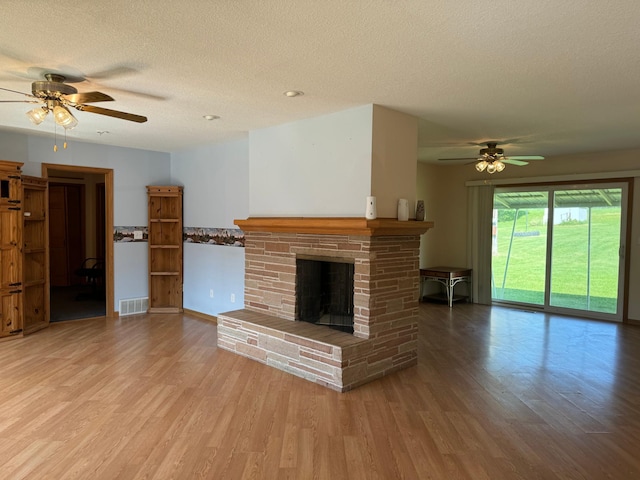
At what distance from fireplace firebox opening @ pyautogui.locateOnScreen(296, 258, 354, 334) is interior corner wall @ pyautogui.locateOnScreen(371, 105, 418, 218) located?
798mm

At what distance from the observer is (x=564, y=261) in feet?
21.5

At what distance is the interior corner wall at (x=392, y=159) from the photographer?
12.2 feet

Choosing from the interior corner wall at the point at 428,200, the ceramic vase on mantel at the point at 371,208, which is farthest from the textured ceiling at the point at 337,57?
the interior corner wall at the point at 428,200

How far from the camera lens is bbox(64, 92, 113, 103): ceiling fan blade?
2.84 meters

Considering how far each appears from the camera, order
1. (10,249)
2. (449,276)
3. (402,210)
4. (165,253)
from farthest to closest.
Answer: (449,276)
(165,253)
(10,249)
(402,210)

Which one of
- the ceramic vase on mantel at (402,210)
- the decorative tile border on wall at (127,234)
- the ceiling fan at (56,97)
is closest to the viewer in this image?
the ceiling fan at (56,97)

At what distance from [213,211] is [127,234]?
1409mm

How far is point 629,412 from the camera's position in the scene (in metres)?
Answer: 3.19

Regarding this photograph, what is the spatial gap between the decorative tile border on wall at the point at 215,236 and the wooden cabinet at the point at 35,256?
184 cm

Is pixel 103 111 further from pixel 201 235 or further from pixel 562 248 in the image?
pixel 562 248

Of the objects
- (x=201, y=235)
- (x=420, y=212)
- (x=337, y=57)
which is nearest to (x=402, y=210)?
(x=420, y=212)

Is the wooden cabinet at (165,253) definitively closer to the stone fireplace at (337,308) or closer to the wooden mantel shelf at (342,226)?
the stone fireplace at (337,308)

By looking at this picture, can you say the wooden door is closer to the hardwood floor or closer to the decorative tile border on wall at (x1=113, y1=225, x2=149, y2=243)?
the decorative tile border on wall at (x1=113, y1=225, x2=149, y2=243)

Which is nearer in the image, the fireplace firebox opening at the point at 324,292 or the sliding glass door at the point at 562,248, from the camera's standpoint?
the fireplace firebox opening at the point at 324,292
